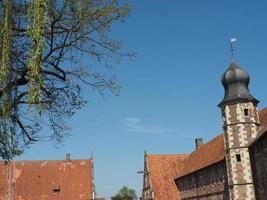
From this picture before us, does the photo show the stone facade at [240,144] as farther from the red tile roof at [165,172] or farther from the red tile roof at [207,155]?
the red tile roof at [165,172]

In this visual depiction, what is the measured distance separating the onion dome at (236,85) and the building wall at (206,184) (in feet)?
19.9

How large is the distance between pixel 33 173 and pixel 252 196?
2415cm

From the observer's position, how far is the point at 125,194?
90.0 metres

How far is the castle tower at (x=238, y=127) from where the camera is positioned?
113ft

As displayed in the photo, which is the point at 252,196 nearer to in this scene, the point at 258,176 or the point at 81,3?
the point at 258,176

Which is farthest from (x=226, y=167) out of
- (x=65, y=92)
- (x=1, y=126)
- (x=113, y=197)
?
(x=113, y=197)

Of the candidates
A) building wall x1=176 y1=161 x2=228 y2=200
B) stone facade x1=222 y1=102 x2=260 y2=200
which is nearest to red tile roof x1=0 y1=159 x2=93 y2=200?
building wall x1=176 y1=161 x2=228 y2=200

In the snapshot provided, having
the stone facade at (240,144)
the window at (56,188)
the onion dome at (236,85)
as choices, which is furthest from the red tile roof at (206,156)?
the window at (56,188)

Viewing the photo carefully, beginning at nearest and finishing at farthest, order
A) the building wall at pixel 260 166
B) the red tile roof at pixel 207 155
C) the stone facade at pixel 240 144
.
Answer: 1. the building wall at pixel 260 166
2. the stone facade at pixel 240 144
3. the red tile roof at pixel 207 155

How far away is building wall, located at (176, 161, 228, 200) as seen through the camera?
39.3 meters

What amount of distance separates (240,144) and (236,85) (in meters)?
4.86

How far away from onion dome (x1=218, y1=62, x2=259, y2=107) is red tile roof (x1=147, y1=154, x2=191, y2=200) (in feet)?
61.9

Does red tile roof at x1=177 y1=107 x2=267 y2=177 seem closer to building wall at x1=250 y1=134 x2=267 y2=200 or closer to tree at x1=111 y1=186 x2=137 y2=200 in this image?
building wall at x1=250 y1=134 x2=267 y2=200

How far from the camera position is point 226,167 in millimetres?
37281
